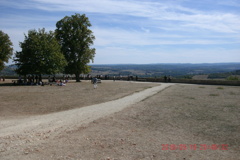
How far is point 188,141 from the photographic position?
9.24 metres

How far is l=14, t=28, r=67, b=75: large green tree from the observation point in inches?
1364

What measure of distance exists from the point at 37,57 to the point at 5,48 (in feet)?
32.6

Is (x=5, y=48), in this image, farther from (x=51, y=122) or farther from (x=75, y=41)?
(x=51, y=122)

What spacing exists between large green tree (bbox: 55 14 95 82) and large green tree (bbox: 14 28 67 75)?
619 cm

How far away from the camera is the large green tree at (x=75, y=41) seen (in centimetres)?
4256

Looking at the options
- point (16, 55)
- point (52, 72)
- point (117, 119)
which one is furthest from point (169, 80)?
point (117, 119)

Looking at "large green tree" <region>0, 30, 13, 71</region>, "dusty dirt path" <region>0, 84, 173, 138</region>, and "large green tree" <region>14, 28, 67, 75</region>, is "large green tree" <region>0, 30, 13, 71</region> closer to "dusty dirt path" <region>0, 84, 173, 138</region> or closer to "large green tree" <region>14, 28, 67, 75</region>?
"large green tree" <region>14, 28, 67, 75</region>

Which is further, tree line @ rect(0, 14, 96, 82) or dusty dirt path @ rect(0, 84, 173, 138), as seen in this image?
tree line @ rect(0, 14, 96, 82)

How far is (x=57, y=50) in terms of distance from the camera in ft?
123

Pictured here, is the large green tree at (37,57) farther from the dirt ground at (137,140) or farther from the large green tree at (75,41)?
the dirt ground at (137,140)
